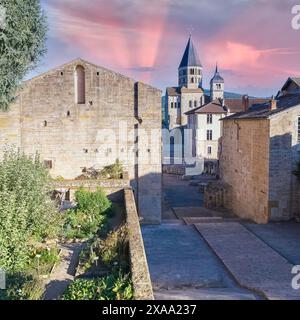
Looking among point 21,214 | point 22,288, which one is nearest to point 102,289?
point 22,288

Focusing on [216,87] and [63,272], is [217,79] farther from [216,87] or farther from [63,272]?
[63,272]

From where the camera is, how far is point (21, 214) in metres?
8.74

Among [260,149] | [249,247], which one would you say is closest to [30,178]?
[249,247]

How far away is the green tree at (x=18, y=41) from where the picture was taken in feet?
38.2

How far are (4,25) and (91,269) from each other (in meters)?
7.54

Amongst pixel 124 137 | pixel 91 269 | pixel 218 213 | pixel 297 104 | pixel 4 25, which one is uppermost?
pixel 4 25

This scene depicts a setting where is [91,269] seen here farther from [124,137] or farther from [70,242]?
[124,137]

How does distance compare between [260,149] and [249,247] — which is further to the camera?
[260,149]

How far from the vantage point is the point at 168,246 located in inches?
635

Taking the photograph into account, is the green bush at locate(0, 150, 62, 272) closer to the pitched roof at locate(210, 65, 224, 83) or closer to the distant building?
the distant building

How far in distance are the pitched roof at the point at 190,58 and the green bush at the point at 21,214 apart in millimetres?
98222

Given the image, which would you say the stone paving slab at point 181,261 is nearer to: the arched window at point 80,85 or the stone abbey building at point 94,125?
the stone abbey building at point 94,125

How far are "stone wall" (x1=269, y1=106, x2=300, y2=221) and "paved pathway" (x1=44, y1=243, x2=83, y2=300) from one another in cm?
1293

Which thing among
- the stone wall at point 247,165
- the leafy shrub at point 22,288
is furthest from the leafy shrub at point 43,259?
the stone wall at point 247,165
